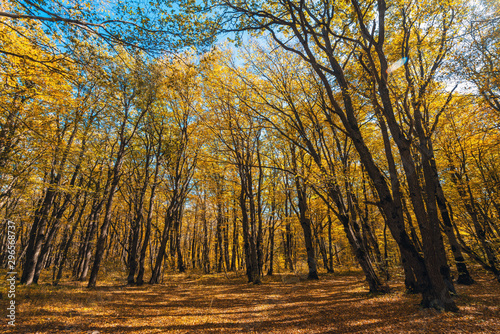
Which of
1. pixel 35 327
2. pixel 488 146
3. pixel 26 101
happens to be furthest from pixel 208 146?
pixel 488 146

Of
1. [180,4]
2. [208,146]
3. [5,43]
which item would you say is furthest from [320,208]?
[5,43]

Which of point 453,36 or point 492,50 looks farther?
point 492,50

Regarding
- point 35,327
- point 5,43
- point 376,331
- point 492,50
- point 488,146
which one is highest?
point 492,50

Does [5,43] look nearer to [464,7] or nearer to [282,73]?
[282,73]

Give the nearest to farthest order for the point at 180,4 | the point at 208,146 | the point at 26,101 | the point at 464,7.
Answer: the point at 180,4, the point at 464,7, the point at 26,101, the point at 208,146

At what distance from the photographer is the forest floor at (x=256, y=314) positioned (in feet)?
16.4

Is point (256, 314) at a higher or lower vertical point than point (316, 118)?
lower

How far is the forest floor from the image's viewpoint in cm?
501

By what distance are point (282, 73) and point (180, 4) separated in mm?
5541

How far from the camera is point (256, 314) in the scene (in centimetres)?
670

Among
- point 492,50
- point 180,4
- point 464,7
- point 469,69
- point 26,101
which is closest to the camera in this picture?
point 180,4

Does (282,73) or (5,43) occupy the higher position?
(282,73)

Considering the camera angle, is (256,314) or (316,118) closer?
(256,314)

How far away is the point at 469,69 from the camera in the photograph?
315 inches
